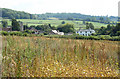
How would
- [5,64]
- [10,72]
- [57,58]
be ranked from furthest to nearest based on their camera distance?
1. [57,58]
2. [5,64]
3. [10,72]

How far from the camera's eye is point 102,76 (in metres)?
3.74

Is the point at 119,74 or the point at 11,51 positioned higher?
the point at 11,51

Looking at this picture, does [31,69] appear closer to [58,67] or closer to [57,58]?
[58,67]

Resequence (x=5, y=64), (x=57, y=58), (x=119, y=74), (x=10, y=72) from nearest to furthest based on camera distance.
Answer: (x=10, y=72) < (x=5, y=64) < (x=119, y=74) < (x=57, y=58)

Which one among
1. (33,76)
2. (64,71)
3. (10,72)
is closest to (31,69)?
(33,76)

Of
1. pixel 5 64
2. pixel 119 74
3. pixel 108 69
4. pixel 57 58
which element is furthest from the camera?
pixel 57 58

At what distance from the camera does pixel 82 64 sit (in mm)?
4484

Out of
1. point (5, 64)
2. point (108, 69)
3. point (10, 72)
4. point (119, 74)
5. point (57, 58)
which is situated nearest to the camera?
point (10, 72)

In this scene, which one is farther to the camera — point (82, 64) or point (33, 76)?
point (82, 64)

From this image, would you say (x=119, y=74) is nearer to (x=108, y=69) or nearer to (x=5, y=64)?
(x=108, y=69)

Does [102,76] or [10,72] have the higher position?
[10,72]

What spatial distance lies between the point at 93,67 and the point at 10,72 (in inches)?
90.7

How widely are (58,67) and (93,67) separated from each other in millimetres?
1049

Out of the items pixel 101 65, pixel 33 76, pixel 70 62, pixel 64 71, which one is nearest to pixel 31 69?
pixel 33 76
